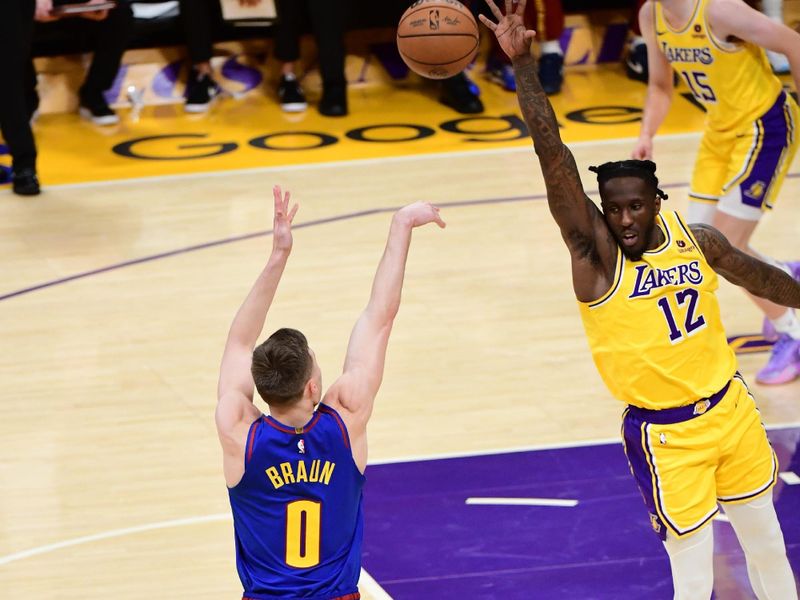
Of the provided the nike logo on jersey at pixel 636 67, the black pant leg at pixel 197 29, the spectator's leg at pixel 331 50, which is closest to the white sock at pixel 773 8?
the nike logo on jersey at pixel 636 67

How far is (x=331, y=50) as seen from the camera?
41.0 ft

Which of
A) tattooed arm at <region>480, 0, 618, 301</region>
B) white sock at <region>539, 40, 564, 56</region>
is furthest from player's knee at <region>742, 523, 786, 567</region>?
white sock at <region>539, 40, 564, 56</region>

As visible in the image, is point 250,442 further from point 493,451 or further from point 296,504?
point 493,451

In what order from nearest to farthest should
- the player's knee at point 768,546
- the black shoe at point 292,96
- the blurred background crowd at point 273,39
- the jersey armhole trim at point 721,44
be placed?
1. the player's knee at point 768,546
2. the jersey armhole trim at point 721,44
3. the blurred background crowd at point 273,39
4. the black shoe at point 292,96

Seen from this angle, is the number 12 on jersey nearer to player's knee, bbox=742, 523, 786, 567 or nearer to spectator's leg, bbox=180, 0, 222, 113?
player's knee, bbox=742, 523, 786, 567

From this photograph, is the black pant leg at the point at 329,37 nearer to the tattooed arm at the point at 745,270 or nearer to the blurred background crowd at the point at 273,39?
the blurred background crowd at the point at 273,39

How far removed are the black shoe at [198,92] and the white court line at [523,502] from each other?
7.84 meters

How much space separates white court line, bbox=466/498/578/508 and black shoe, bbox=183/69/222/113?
309 inches

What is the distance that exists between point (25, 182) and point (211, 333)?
3.43 metres

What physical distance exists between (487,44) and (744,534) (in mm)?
10100

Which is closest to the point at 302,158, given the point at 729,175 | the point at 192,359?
the point at 192,359

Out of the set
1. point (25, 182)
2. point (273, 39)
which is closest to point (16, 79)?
point (25, 182)

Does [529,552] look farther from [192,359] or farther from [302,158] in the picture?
[302,158]

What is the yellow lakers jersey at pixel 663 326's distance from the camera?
4.29 m
